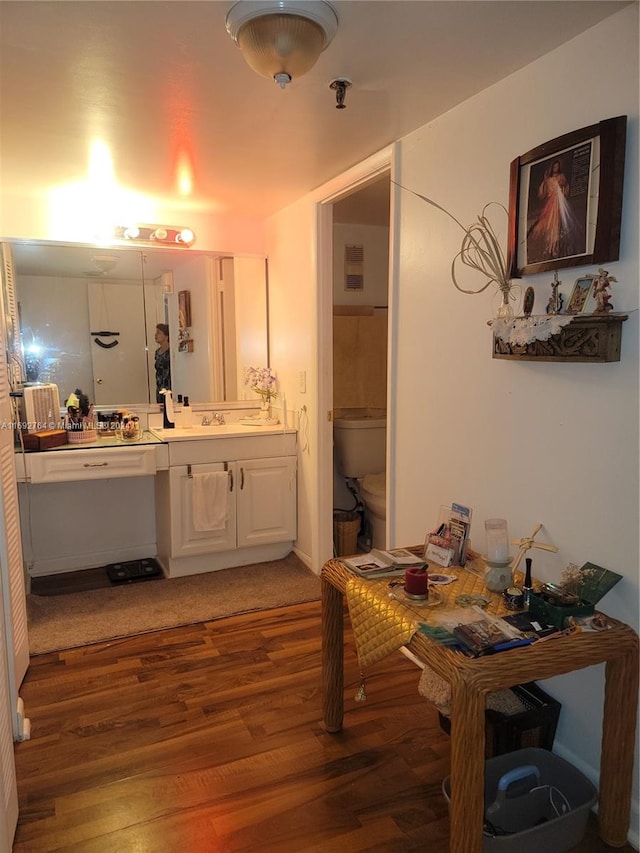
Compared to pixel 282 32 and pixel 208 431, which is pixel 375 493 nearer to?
pixel 208 431

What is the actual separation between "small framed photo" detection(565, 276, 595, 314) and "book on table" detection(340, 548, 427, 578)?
882 millimetres

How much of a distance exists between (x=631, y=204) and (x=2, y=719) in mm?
2158

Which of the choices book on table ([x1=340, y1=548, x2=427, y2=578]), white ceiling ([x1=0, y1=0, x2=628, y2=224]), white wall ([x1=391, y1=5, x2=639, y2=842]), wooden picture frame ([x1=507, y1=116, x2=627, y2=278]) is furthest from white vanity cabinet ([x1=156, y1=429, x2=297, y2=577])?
wooden picture frame ([x1=507, y1=116, x2=627, y2=278])

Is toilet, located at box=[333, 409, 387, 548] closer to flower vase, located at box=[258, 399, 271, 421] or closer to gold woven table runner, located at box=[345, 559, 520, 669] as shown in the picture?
flower vase, located at box=[258, 399, 271, 421]

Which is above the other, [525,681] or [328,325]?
[328,325]

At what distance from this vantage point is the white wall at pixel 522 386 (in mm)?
1583

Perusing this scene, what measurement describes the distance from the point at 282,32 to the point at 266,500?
261 centimetres

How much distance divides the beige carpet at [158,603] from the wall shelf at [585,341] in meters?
2.03

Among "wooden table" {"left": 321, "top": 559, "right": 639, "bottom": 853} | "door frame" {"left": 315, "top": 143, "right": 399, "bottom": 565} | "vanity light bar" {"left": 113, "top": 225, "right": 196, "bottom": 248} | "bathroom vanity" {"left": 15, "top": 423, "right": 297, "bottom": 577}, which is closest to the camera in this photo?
"wooden table" {"left": 321, "top": 559, "right": 639, "bottom": 853}

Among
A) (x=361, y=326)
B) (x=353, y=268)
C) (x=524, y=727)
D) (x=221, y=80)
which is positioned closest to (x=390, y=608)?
(x=524, y=727)

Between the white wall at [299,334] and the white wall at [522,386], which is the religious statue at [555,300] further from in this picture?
the white wall at [299,334]

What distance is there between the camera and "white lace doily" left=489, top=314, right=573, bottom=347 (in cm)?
161

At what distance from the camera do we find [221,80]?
1.84 meters

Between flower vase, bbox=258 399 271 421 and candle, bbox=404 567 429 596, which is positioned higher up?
flower vase, bbox=258 399 271 421
